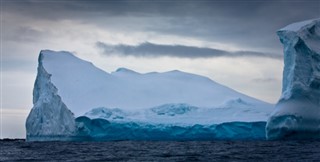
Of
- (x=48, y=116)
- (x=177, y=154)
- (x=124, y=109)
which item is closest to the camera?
(x=177, y=154)

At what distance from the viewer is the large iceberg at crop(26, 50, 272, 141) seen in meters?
47.1

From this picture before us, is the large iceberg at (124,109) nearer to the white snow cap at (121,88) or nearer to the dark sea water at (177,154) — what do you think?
the white snow cap at (121,88)

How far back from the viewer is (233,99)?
54781mm

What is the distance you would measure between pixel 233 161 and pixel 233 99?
3121 centimetres

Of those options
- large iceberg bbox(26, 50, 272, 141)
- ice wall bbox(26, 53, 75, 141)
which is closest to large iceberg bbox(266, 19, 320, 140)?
large iceberg bbox(26, 50, 272, 141)

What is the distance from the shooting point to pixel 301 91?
4272 cm

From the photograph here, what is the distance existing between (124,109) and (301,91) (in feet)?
51.3

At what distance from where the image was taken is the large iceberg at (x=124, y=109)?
47.1 m

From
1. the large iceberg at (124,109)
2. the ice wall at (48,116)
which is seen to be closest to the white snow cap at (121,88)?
the large iceberg at (124,109)

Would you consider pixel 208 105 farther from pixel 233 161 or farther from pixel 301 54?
pixel 233 161

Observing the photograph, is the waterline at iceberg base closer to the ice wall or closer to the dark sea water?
the ice wall

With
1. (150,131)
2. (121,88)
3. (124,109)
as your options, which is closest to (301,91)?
(150,131)

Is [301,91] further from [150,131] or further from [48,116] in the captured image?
[48,116]

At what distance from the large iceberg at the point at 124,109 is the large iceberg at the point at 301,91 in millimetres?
6880
